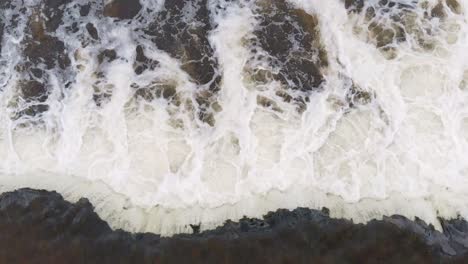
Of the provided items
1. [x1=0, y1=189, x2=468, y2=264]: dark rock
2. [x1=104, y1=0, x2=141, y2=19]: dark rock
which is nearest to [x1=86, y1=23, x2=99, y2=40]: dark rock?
[x1=104, y1=0, x2=141, y2=19]: dark rock

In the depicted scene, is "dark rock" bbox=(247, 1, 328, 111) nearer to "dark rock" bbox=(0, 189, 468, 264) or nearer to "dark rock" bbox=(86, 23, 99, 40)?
"dark rock" bbox=(0, 189, 468, 264)

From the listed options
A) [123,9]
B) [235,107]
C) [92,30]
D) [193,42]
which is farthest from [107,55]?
[235,107]

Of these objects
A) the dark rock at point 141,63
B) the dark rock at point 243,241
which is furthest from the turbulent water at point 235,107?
the dark rock at point 243,241

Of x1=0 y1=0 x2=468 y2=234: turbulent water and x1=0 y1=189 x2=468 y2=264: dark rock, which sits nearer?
x1=0 y1=189 x2=468 y2=264: dark rock

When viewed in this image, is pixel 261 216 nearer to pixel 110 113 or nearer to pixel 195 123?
pixel 195 123

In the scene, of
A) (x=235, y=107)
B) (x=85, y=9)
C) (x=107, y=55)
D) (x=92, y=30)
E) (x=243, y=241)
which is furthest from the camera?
(x=85, y=9)

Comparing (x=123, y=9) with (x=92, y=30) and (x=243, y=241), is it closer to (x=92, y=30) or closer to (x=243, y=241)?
(x=92, y=30)

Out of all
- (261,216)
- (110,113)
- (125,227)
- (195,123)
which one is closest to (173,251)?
(125,227)
